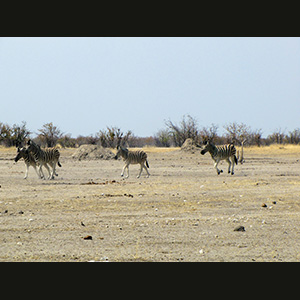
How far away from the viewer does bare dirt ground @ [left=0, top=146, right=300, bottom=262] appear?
8.90 m

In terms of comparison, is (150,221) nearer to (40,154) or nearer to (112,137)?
(40,154)

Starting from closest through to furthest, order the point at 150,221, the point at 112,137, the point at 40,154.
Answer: the point at 150,221 → the point at 40,154 → the point at 112,137

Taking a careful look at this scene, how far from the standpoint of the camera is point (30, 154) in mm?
23312

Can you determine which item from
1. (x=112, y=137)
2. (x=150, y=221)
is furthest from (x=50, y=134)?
(x=150, y=221)

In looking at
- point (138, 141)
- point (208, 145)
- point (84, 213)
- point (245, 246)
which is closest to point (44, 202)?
point (84, 213)

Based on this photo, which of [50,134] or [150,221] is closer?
[150,221]

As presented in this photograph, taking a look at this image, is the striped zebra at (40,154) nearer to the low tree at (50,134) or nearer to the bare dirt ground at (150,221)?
the bare dirt ground at (150,221)

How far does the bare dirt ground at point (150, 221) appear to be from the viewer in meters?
Result: 8.90

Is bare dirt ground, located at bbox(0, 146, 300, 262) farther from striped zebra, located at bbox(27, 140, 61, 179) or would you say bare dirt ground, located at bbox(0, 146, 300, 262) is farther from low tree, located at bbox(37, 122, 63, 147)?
low tree, located at bbox(37, 122, 63, 147)

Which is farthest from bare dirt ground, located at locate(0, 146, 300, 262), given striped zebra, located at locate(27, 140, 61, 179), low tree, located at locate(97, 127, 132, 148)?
low tree, located at locate(97, 127, 132, 148)

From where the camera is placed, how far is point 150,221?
1200 centimetres

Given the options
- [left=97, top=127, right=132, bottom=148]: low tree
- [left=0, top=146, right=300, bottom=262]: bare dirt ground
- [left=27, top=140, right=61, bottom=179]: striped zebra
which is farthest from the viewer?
[left=97, top=127, right=132, bottom=148]: low tree

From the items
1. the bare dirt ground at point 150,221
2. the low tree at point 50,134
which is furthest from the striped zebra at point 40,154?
the low tree at point 50,134
